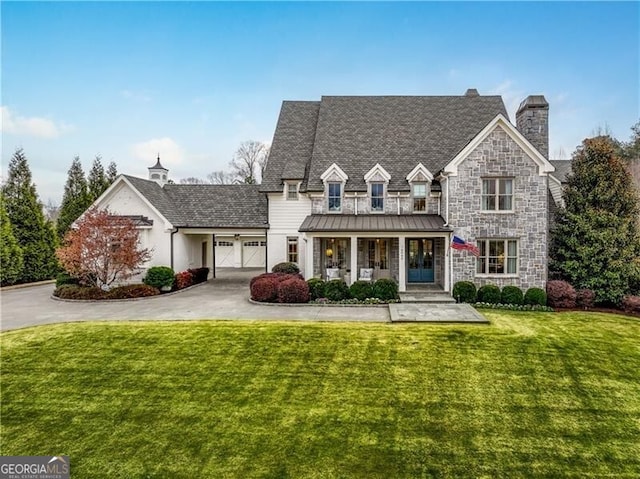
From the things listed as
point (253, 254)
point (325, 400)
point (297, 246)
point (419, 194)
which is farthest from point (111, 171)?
point (325, 400)

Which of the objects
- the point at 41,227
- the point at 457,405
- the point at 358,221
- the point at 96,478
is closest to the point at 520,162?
the point at 358,221

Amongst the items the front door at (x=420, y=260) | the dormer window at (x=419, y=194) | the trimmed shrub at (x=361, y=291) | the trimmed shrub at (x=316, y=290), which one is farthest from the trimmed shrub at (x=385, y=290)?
the dormer window at (x=419, y=194)

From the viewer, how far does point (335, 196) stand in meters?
19.3

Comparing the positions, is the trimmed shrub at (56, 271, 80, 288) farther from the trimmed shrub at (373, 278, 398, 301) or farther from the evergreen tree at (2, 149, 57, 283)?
the trimmed shrub at (373, 278, 398, 301)

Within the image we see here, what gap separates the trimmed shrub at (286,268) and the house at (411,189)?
0.99 m

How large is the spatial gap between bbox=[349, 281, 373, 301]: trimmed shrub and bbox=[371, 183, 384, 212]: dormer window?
495 cm

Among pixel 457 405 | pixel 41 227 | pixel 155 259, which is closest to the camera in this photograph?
pixel 457 405

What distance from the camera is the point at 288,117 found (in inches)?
952

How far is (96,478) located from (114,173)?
102 feet

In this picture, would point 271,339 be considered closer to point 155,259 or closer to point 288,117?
point 155,259

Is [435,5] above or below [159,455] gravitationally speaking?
above

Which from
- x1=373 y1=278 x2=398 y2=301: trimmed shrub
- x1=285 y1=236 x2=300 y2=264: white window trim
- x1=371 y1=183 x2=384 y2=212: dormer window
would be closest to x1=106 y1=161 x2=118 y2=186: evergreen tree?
x1=285 y1=236 x2=300 y2=264: white window trim

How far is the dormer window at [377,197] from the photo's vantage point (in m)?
19.0

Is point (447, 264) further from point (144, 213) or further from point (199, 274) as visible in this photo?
point (144, 213)
